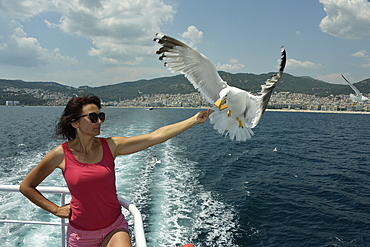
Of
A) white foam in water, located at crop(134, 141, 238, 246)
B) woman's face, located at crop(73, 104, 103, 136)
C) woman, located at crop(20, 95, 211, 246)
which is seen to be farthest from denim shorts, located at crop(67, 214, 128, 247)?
white foam in water, located at crop(134, 141, 238, 246)

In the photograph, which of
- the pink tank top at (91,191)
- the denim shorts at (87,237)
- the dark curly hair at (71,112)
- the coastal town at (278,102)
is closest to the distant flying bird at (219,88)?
the dark curly hair at (71,112)

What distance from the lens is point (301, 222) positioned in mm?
8555

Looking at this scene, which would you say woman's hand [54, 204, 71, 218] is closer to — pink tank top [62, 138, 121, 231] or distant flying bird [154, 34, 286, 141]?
pink tank top [62, 138, 121, 231]

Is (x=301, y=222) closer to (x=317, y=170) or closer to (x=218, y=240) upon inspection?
(x=218, y=240)

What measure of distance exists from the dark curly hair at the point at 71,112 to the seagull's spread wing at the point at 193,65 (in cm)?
158

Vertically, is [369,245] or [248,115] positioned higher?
[248,115]

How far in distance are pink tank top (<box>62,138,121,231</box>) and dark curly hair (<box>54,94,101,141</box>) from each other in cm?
19

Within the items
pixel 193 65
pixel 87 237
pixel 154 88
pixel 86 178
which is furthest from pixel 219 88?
pixel 154 88

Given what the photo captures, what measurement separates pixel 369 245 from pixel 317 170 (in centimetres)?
816

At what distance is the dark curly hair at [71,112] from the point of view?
1.90m

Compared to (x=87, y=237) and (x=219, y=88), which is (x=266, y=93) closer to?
(x=219, y=88)

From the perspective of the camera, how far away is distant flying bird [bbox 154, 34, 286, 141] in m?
3.45

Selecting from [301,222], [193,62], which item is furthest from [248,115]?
[301,222]

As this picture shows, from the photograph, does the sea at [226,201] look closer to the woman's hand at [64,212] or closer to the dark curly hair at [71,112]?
the woman's hand at [64,212]
